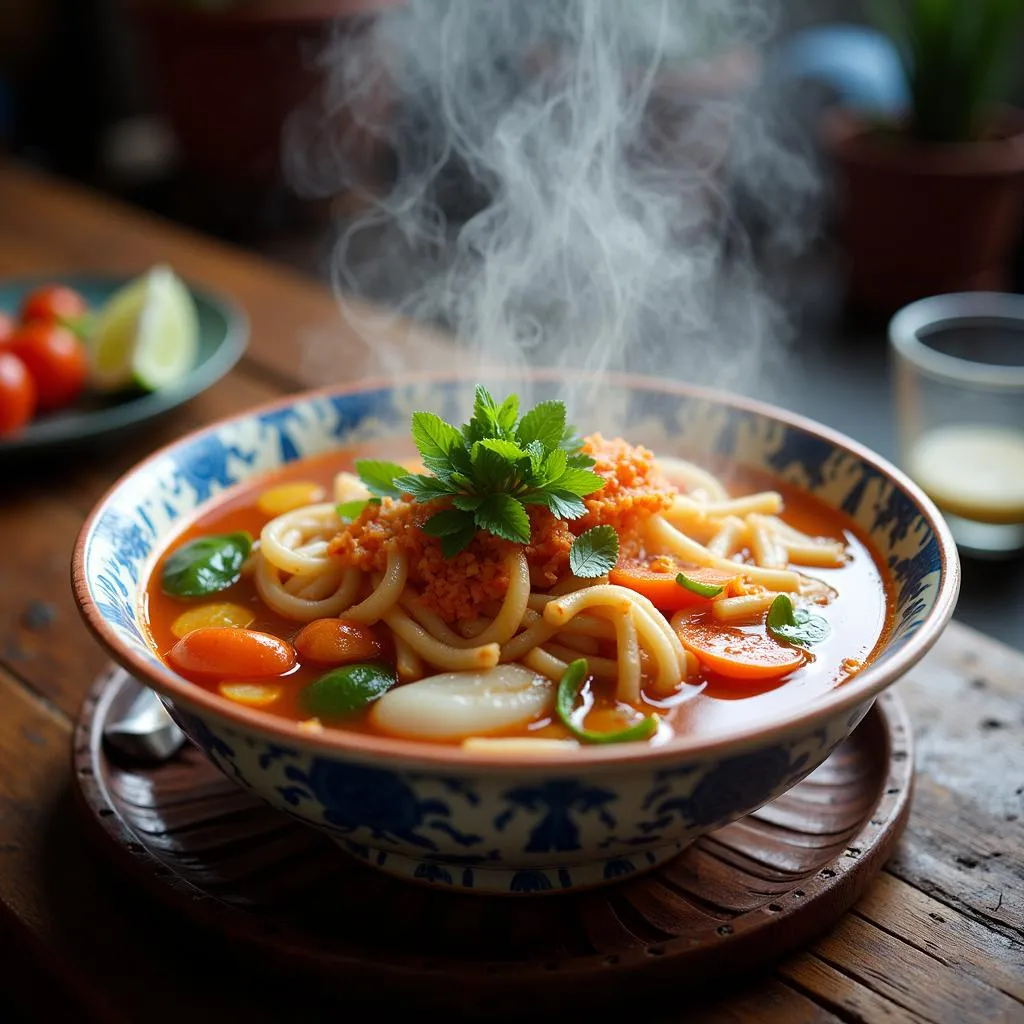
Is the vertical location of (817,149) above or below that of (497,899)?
above

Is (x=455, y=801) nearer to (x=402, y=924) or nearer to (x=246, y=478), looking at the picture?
(x=402, y=924)

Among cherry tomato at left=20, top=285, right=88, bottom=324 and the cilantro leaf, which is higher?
the cilantro leaf

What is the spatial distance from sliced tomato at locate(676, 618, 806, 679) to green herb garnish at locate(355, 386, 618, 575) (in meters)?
0.18

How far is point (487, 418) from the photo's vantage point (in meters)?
2.02

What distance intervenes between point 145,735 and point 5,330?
192 cm

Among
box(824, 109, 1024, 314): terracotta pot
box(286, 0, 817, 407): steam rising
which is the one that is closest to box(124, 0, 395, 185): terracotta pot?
box(286, 0, 817, 407): steam rising

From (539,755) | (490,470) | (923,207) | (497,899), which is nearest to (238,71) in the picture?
(923,207)

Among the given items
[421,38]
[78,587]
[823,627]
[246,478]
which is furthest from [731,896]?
[421,38]

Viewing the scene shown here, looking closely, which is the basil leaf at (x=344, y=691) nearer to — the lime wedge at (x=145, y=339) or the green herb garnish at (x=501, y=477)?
the green herb garnish at (x=501, y=477)

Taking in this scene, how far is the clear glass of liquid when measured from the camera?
3637 mm

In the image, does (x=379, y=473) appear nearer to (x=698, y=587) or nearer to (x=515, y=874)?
(x=698, y=587)

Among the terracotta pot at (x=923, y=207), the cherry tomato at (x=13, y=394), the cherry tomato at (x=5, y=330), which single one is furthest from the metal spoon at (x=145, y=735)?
the terracotta pot at (x=923, y=207)

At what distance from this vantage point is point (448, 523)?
194 cm

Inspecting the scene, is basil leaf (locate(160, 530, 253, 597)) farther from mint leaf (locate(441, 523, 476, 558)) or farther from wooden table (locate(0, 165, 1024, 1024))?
mint leaf (locate(441, 523, 476, 558))
